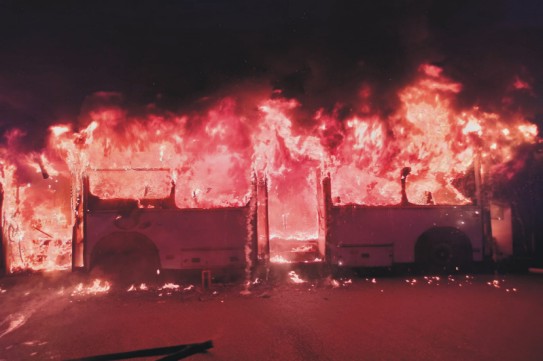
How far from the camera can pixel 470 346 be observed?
4379mm

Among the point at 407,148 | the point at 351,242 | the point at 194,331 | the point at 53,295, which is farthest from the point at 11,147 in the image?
the point at 407,148

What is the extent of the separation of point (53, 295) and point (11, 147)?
192 inches

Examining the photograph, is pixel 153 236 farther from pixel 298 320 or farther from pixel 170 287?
pixel 298 320

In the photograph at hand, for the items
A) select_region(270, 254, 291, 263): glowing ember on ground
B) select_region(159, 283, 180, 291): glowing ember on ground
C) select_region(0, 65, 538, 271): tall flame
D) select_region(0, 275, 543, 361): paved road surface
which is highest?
select_region(0, 65, 538, 271): tall flame

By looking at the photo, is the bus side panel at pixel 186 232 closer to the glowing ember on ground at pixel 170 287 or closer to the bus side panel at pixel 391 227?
the glowing ember on ground at pixel 170 287

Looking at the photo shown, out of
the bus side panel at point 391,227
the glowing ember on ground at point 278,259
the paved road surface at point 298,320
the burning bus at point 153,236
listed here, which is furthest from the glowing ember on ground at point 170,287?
the bus side panel at point 391,227

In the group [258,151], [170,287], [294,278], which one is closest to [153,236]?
[170,287]

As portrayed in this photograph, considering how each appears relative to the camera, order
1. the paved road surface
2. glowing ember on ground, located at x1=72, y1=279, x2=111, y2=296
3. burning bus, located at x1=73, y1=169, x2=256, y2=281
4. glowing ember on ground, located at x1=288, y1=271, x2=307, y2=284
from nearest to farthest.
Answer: the paved road surface
glowing ember on ground, located at x1=72, y1=279, x2=111, y2=296
burning bus, located at x1=73, y1=169, x2=256, y2=281
glowing ember on ground, located at x1=288, y1=271, x2=307, y2=284

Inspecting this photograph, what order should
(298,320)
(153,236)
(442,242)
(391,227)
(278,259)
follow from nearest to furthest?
(298,320) < (153,236) < (391,227) < (442,242) < (278,259)

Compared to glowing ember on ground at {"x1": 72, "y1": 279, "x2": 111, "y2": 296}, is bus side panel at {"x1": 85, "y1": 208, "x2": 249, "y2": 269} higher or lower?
higher

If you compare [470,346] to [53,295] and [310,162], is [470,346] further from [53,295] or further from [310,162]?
[53,295]

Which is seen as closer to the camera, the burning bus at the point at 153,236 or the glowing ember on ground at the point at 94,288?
the glowing ember on ground at the point at 94,288

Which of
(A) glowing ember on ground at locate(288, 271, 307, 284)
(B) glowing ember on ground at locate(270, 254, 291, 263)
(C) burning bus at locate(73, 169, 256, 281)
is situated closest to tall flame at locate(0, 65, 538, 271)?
(C) burning bus at locate(73, 169, 256, 281)

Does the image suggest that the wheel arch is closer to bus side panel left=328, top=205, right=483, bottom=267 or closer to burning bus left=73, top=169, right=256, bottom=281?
bus side panel left=328, top=205, right=483, bottom=267
